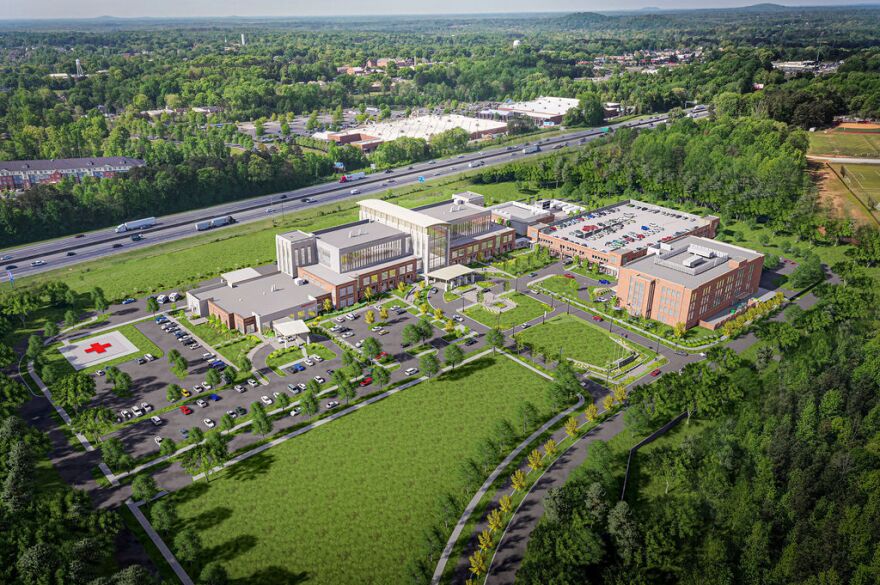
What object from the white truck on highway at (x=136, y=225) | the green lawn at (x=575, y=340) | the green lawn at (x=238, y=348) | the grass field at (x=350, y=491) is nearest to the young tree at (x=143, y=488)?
the grass field at (x=350, y=491)

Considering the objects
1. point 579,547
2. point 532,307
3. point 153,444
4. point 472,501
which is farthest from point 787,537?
point 153,444

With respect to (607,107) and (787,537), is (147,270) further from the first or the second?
(607,107)

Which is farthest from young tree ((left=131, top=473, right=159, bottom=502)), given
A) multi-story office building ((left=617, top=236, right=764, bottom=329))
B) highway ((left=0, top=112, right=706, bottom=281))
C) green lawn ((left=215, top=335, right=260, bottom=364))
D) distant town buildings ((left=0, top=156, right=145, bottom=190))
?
distant town buildings ((left=0, top=156, right=145, bottom=190))

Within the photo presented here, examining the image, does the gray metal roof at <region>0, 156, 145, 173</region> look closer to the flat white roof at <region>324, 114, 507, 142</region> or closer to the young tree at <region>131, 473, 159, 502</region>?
the flat white roof at <region>324, 114, 507, 142</region>

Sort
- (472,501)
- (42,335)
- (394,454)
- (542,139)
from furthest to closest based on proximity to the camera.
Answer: (542,139)
(42,335)
(394,454)
(472,501)

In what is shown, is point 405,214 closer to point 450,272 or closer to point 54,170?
point 450,272

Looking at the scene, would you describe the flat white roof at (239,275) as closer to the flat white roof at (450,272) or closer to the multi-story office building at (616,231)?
the flat white roof at (450,272)
